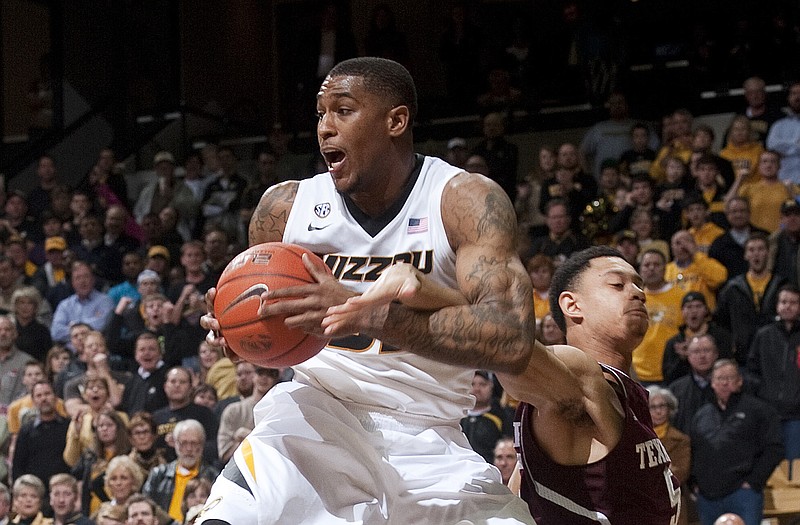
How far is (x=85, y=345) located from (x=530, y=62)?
20.5 feet

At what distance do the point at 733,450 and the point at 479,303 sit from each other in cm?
521

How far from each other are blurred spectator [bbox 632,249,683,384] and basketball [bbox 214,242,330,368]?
5967mm

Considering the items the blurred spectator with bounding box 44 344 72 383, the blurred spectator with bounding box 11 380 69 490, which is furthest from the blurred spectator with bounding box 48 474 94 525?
the blurred spectator with bounding box 44 344 72 383

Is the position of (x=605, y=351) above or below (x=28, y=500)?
above

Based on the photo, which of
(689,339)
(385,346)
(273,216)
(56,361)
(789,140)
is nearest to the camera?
(385,346)

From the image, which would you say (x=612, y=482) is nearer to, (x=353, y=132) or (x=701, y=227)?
(x=353, y=132)

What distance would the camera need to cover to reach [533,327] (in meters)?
3.27

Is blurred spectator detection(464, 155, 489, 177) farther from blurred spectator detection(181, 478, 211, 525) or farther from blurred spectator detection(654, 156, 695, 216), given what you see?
blurred spectator detection(181, 478, 211, 525)

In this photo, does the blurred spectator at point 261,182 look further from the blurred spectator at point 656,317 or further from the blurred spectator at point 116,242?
the blurred spectator at point 656,317

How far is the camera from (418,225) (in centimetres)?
366

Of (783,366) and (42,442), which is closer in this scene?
(783,366)

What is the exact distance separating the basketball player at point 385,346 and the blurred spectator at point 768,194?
22.3 feet

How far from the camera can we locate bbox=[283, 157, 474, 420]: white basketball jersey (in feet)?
11.6

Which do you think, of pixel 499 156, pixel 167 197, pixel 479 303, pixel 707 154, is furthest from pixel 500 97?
pixel 479 303
